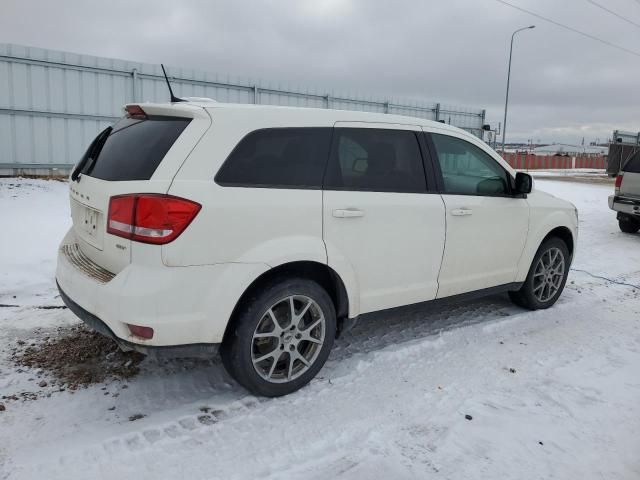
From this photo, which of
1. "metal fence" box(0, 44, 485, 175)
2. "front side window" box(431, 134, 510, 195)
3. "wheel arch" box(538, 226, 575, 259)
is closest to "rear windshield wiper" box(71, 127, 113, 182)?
"front side window" box(431, 134, 510, 195)

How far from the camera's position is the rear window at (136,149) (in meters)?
2.97

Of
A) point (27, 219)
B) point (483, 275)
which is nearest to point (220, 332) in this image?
point (483, 275)

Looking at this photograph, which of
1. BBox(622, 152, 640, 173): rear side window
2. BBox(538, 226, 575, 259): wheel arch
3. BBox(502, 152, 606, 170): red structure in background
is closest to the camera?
BBox(538, 226, 575, 259): wheel arch

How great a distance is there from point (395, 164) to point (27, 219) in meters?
6.41

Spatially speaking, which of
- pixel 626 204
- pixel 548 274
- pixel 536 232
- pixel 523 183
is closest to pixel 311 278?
pixel 523 183

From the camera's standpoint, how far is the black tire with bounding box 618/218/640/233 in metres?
10.5

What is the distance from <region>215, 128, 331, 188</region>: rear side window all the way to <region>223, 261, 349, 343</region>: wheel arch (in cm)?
51

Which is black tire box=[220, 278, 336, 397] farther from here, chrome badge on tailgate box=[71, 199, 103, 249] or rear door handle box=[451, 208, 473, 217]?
rear door handle box=[451, 208, 473, 217]

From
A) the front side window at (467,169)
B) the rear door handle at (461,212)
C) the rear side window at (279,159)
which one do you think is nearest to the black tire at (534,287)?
the front side window at (467,169)

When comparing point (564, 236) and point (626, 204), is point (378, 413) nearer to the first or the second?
point (564, 236)

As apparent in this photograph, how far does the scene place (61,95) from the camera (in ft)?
39.0

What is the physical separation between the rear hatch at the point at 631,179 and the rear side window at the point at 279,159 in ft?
29.3

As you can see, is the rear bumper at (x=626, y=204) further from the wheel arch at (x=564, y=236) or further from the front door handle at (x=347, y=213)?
the front door handle at (x=347, y=213)

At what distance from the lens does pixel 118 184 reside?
296cm
